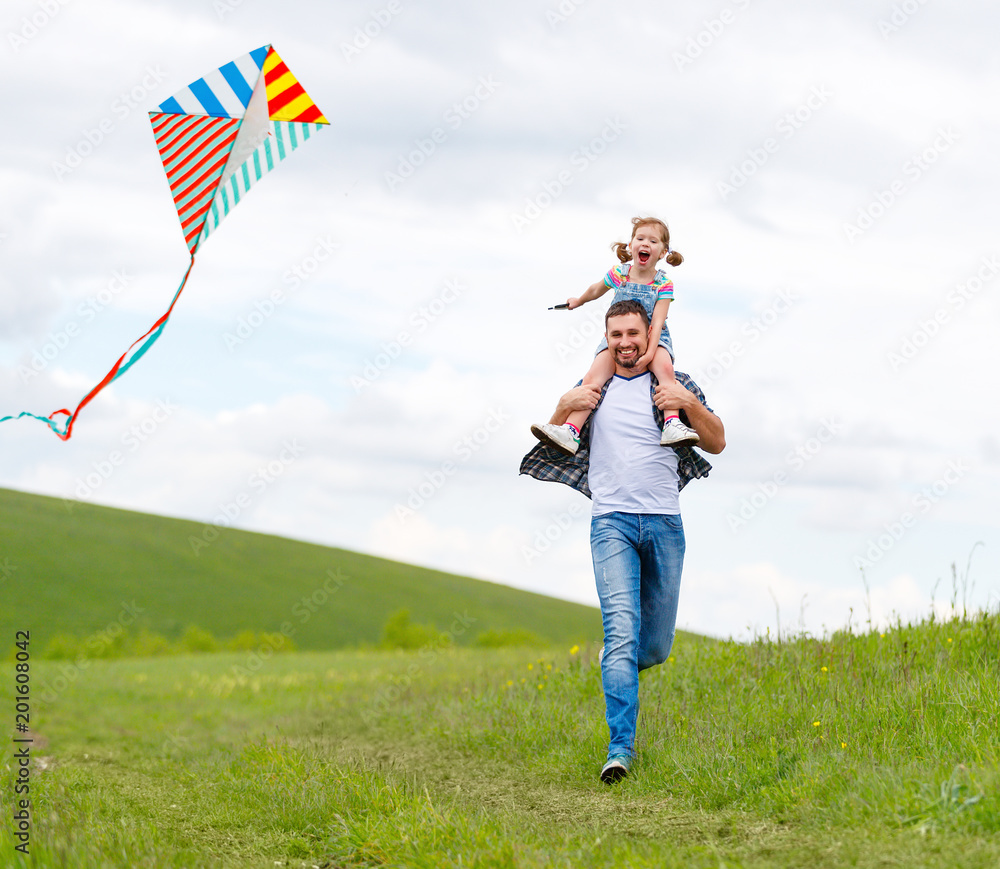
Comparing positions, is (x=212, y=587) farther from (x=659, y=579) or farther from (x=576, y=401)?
(x=659, y=579)

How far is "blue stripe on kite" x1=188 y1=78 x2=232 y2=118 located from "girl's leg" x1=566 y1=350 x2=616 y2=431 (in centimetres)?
357

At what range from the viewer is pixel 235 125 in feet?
23.9

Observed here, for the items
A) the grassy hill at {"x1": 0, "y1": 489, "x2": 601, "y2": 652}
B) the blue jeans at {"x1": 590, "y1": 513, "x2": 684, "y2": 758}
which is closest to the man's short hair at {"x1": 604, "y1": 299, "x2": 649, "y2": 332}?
the blue jeans at {"x1": 590, "y1": 513, "x2": 684, "y2": 758}

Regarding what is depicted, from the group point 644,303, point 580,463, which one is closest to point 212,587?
point 580,463

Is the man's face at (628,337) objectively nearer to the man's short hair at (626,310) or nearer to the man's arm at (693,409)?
the man's short hair at (626,310)

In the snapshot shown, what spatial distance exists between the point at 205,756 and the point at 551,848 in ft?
18.4

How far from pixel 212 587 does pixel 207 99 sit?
41.0 metres

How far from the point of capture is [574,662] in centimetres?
1020

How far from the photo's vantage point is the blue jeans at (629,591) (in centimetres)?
612

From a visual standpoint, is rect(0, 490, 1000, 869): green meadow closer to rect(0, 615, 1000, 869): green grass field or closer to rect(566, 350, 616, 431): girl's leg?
rect(0, 615, 1000, 869): green grass field

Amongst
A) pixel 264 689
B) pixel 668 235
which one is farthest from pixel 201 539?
pixel 668 235

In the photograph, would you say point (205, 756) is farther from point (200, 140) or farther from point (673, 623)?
point (200, 140)

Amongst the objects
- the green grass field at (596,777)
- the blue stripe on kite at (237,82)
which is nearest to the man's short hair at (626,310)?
the green grass field at (596,777)

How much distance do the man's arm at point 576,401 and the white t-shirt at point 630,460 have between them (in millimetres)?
98
